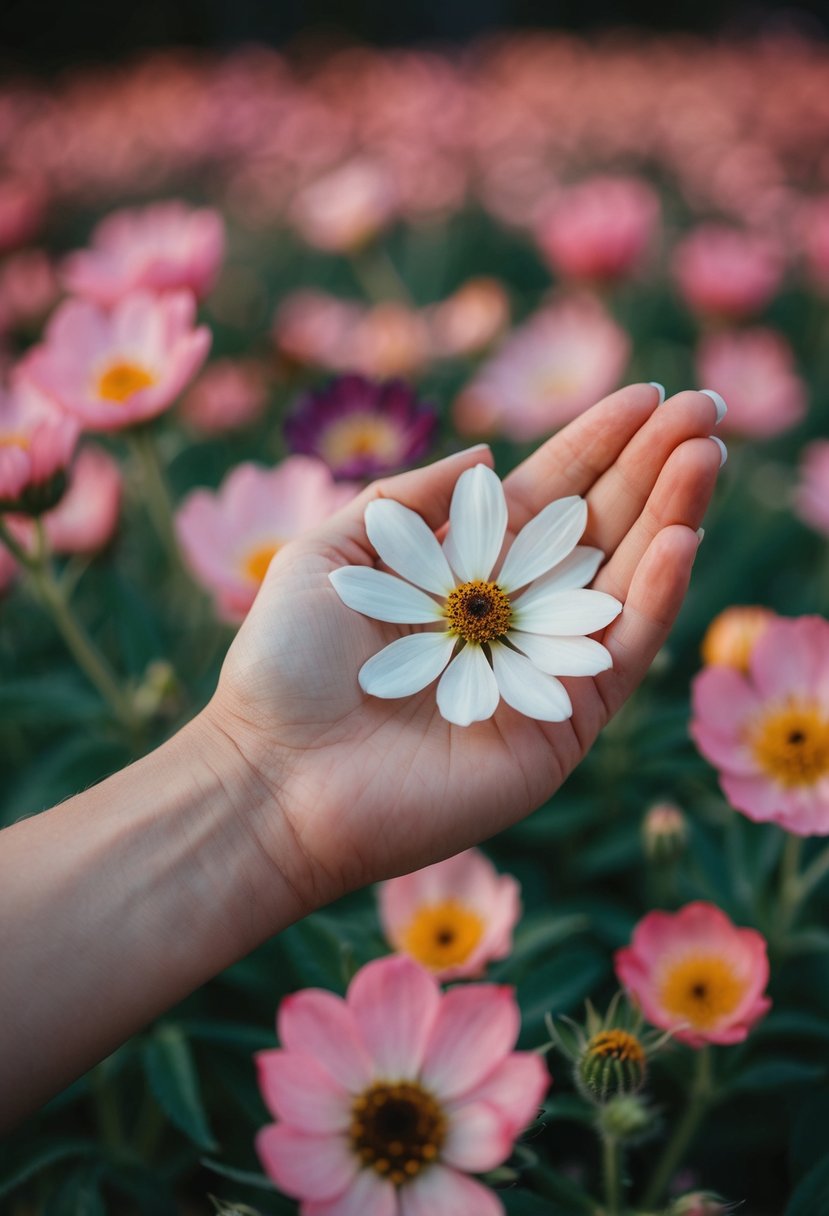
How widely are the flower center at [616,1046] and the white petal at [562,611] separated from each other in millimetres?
316

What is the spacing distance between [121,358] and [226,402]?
1.35ft

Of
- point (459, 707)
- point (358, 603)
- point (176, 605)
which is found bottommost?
point (459, 707)

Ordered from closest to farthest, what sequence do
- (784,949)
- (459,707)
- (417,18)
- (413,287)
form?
(459,707) → (784,949) → (413,287) → (417,18)

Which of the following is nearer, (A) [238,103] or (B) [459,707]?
(B) [459,707]

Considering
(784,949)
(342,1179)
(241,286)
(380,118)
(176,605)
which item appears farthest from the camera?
(380,118)

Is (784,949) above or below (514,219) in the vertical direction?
below

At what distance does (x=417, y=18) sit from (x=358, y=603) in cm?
686

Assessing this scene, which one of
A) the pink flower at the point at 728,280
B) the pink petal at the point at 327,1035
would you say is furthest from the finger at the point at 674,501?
the pink flower at the point at 728,280

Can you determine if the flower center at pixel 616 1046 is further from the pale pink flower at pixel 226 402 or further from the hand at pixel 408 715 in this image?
the pale pink flower at pixel 226 402

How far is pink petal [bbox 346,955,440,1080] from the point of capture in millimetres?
721

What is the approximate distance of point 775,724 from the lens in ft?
3.06

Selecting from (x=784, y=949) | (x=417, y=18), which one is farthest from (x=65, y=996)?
(x=417, y=18)

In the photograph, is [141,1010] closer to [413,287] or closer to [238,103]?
[413,287]

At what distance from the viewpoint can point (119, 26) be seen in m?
6.56
